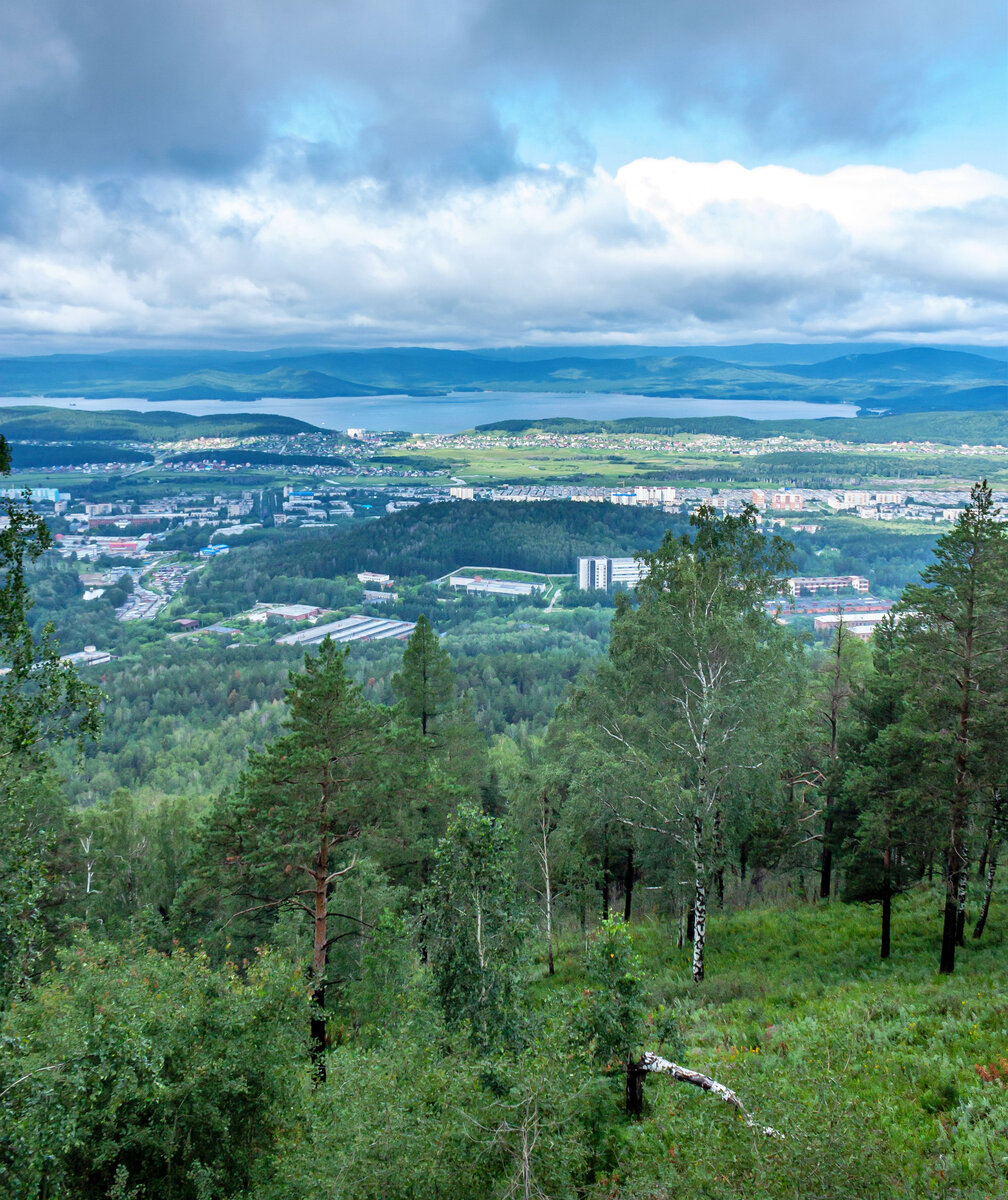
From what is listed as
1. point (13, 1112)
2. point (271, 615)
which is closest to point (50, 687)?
point (13, 1112)

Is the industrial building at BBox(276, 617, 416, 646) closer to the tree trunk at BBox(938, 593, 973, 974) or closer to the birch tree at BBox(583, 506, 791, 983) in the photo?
the birch tree at BBox(583, 506, 791, 983)

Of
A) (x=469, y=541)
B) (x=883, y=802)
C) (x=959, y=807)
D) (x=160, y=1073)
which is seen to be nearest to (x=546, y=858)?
(x=883, y=802)

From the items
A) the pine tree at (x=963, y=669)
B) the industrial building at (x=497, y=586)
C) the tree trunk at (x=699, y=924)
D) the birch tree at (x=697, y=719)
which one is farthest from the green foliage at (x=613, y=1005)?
the industrial building at (x=497, y=586)

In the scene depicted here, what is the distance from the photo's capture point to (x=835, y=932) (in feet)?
62.5

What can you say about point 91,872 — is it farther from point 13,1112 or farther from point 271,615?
point 271,615

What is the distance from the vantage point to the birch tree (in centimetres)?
1655

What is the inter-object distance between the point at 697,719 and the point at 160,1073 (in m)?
12.5

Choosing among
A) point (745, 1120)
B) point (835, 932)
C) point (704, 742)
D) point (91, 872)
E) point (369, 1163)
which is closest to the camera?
point (745, 1120)

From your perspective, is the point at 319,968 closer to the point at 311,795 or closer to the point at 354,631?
the point at 311,795

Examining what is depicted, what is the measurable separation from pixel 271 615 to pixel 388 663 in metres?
34.9

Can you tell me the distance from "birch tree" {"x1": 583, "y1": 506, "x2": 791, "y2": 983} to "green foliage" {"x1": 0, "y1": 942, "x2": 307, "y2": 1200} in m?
8.90

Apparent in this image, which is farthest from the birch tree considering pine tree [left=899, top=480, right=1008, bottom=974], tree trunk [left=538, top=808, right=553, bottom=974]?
pine tree [left=899, top=480, right=1008, bottom=974]

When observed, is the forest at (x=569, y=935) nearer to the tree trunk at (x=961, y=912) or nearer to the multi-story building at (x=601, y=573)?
the tree trunk at (x=961, y=912)

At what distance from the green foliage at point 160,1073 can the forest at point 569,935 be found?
0.19 ft
